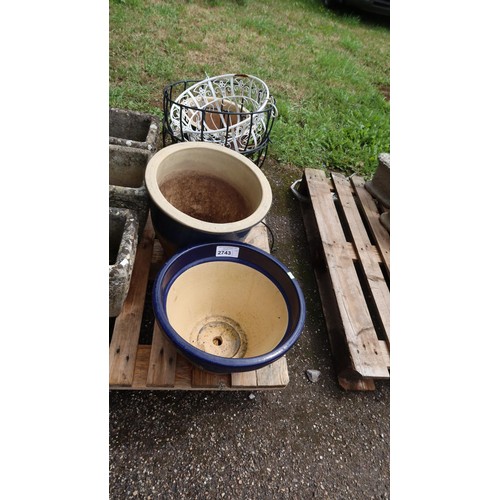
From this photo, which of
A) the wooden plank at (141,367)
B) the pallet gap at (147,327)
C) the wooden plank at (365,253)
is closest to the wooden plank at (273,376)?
the wooden plank at (141,367)

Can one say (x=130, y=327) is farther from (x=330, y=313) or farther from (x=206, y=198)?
(x=330, y=313)

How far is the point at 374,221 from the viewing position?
8.20 ft

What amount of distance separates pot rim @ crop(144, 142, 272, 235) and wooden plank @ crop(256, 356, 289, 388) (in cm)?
61

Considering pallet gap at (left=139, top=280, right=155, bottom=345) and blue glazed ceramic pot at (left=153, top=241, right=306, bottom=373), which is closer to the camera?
blue glazed ceramic pot at (left=153, top=241, right=306, bottom=373)

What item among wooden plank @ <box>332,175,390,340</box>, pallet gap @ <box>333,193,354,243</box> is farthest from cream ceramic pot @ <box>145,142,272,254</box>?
pallet gap @ <box>333,193,354,243</box>

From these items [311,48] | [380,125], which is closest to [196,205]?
[380,125]

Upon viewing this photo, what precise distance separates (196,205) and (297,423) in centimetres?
119

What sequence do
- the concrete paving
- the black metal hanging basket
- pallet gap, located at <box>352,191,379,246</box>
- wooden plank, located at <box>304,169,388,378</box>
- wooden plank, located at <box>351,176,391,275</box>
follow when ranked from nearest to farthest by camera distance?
the concrete paving < wooden plank, located at <box>304,169,388,378</box> < the black metal hanging basket < wooden plank, located at <box>351,176,391,275</box> < pallet gap, located at <box>352,191,379,246</box>

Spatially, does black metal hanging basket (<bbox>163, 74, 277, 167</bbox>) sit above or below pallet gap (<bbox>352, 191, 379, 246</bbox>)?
above

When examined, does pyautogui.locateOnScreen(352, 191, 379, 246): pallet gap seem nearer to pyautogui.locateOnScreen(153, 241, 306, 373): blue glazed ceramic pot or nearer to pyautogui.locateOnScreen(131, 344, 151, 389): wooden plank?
pyautogui.locateOnScreen(153, 241, 306, 373): blue glazed ceramic pot

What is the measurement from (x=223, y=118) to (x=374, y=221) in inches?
48.3

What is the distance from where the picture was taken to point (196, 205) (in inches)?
75.5

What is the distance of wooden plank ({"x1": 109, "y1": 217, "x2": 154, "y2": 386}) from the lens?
1.44 meters

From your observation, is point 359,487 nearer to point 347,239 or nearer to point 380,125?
point 347,239
